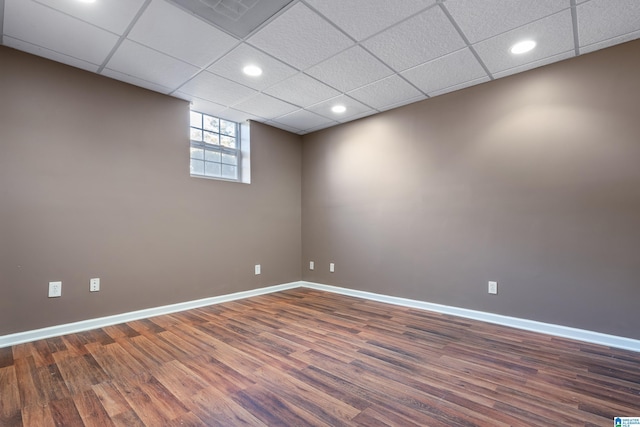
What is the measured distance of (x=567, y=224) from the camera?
2598 millimetres

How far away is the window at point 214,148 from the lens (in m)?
3.77

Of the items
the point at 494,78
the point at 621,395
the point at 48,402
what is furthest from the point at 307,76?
the point at 621,395

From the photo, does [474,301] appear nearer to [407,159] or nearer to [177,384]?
[407,159]

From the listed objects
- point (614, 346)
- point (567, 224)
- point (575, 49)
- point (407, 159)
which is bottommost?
point (614, 346)

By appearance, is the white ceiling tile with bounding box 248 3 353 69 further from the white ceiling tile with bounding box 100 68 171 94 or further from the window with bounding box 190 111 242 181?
the window with bounding box 190 111 242 181

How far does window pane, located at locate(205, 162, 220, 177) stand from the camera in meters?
3.88

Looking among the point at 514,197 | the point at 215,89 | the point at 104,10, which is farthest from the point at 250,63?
the point at 514,197

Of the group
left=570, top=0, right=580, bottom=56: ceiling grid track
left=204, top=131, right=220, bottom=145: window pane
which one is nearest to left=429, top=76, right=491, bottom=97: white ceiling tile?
left=570, top=0, right=580, bottom=56: ceiling grid track

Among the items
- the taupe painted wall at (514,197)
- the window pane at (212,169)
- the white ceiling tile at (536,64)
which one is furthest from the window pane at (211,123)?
the white ceiling tile at (536,64)

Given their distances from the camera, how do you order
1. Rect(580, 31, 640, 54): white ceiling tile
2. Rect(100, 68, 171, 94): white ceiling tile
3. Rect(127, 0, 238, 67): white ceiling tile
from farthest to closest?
Rect(100, 68, 171, 94): white ceiling tile
Rect(580, 31, 640, 54): white ceiling tile
Rect(127, 0, 238, 67): white ceiling tile

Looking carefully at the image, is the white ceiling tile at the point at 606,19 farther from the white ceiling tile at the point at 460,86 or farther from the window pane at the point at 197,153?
the window pane at the point at 197,153

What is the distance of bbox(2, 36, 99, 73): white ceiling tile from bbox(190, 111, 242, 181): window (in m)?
1.17

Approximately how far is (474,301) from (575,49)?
2442mm

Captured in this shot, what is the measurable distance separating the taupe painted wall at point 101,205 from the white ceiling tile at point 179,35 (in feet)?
3.26
